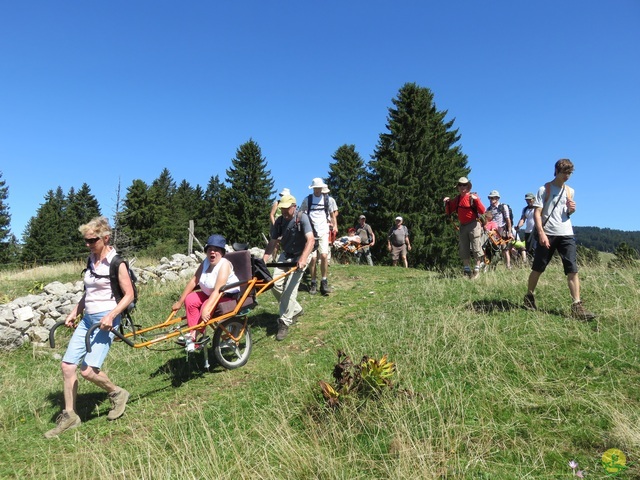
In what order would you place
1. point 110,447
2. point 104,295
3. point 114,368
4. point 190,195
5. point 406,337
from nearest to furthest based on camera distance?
point 110,447, point 104,295, point 406,337, point 114,368, point 190,195

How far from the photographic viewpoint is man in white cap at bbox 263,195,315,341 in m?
6.11

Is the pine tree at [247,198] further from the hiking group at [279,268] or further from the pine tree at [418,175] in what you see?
the hiking group at [279,268]

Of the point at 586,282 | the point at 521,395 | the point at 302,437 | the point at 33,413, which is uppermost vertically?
the point at 586,282

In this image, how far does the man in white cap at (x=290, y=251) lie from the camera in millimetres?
6112

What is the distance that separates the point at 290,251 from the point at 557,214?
3.62m

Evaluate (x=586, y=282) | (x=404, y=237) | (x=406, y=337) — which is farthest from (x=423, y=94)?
(x=406, y=337)

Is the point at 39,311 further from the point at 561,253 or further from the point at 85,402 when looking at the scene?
the point at 561,253

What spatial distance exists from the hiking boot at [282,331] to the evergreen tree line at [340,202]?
24.1 feet

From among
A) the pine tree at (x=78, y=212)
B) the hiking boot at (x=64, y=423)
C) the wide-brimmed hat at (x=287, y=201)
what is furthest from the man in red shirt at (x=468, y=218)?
the pine tree at (x=78, y=212)

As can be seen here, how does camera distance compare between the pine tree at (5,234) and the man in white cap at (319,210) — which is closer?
the man in white cap at (319,210)

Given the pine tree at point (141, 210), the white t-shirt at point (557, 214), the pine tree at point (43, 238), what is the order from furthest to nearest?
the pine tree at point (43, 238), the pine tree at point (141, 210), the white t-shirt at point (557, 214)

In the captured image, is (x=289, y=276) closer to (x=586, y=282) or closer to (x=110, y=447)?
(x=110, y=447)

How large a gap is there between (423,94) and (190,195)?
2063 inches

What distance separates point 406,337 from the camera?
203 inches
